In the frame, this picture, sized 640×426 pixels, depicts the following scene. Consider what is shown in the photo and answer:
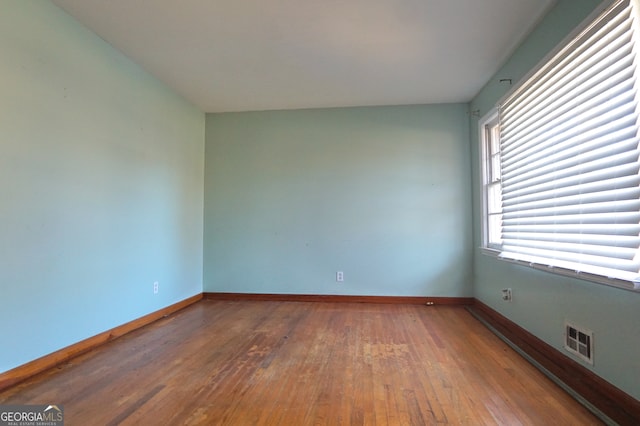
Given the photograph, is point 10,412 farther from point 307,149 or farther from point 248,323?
point 307,149

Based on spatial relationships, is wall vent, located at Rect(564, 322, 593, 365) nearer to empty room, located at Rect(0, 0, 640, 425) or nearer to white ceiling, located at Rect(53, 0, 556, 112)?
empty room, located at Rect(0, 0, 640, 425)

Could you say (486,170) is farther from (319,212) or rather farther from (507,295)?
(319,212)

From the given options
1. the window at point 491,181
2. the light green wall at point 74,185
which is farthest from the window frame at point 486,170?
the light green wall at point 74,185

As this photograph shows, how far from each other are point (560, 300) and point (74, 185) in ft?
11.4

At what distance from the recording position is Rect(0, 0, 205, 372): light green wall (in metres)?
1.96

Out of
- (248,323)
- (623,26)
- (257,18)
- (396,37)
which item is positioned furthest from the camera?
(248,323)

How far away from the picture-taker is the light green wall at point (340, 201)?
397 cm

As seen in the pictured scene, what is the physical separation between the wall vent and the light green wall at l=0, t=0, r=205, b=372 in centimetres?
335

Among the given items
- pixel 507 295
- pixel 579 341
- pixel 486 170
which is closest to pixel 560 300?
pixel 579 341

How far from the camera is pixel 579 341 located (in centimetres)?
192

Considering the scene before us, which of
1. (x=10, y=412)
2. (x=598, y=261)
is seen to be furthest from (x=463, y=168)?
(x=10, y=412)

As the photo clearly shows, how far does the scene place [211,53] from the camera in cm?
282

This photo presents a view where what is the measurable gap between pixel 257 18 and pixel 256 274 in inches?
116

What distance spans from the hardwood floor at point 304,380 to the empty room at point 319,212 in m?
0.02
